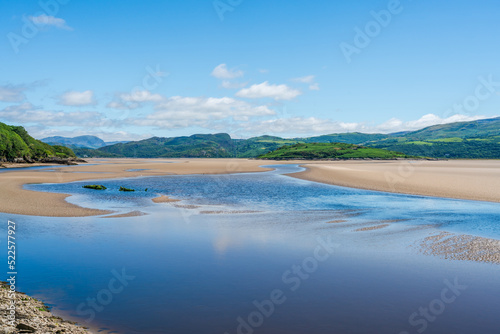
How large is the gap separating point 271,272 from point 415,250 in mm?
8428

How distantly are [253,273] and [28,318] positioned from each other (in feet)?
25.8

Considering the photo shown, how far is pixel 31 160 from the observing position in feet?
365

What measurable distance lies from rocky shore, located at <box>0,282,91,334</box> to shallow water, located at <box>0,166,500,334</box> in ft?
1.93
